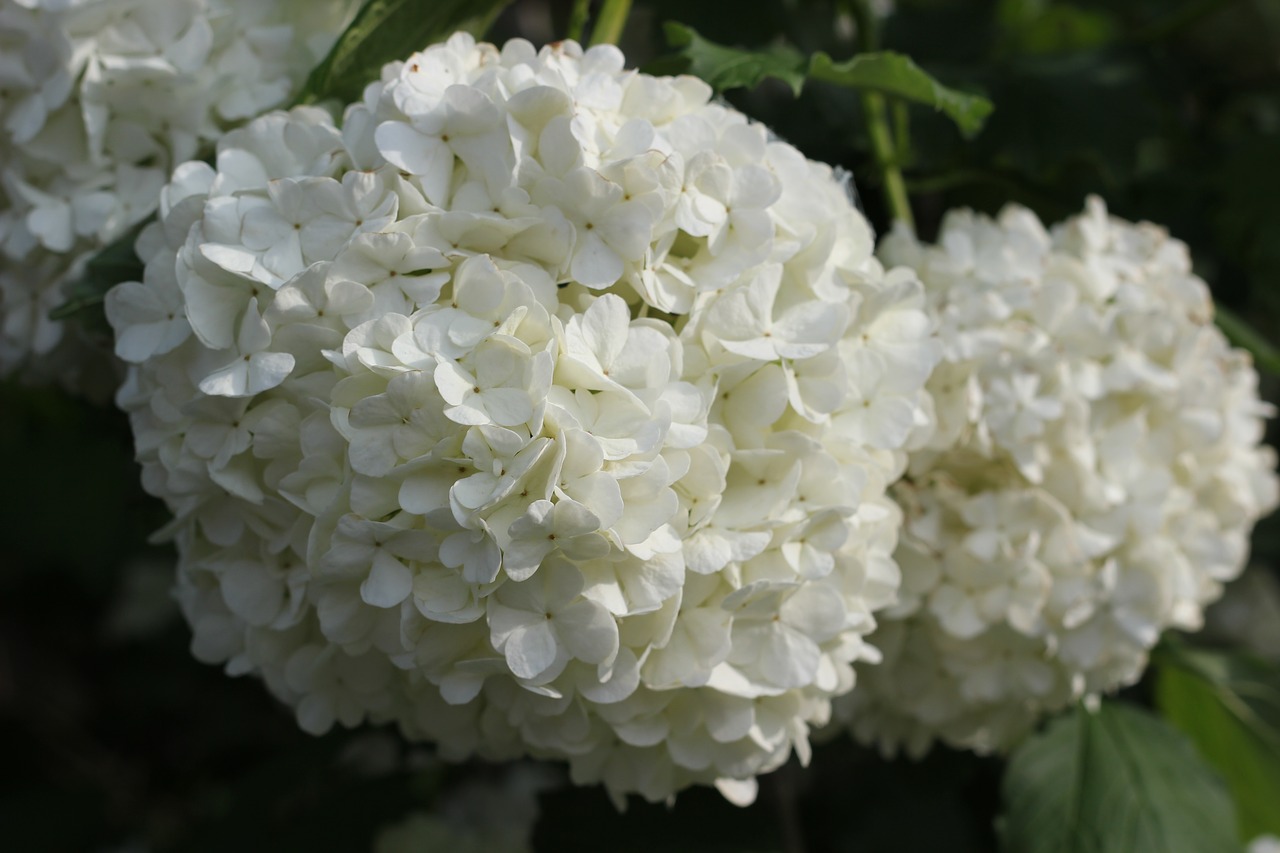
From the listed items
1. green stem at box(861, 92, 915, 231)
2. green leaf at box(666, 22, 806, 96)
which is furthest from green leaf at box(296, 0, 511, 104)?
green stem at box(861, 92, 915, 231)

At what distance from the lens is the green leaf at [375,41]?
1.07 metres

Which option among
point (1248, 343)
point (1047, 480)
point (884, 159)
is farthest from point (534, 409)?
point (1248, 343)

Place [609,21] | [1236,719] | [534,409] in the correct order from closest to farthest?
1. [534,409]
2. [609,21]
3. [1236,719]

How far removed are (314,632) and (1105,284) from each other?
90 cm

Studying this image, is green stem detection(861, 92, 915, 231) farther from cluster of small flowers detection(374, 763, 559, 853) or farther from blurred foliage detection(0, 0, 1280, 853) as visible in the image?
cluster of small flowers detection(374, 763, 559, 853)

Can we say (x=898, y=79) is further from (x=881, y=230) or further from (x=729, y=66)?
(x=881, y=230)

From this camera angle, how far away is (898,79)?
1.12 m

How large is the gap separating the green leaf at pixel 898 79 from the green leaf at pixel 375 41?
0.38 metres

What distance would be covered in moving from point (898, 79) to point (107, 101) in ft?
2.58

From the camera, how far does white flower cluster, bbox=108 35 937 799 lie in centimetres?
82

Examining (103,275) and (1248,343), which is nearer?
(103,275)

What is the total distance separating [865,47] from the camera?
4.85 feet

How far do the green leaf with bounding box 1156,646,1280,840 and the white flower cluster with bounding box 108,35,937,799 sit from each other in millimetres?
790

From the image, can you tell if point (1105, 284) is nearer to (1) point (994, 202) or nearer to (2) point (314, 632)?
(1) point (994, 202)
